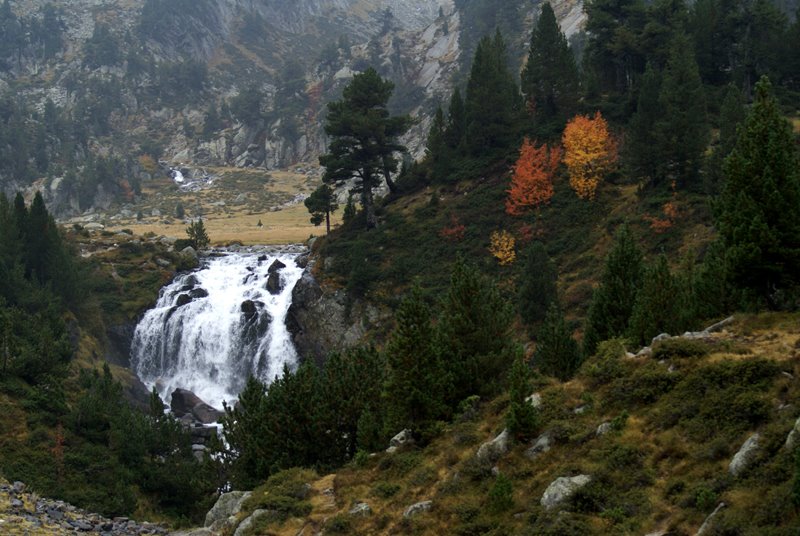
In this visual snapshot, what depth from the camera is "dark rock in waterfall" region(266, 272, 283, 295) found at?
206ft

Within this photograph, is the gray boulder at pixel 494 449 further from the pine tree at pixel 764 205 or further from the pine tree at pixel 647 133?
the pine tree at pixel 647 133

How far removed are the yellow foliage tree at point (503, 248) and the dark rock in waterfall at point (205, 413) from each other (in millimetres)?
25112

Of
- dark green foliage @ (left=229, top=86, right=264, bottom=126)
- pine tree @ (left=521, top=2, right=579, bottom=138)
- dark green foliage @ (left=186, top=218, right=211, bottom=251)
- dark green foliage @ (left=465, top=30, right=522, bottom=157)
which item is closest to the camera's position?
dark green foliage @ (left=465, top=30, right=522, bottom=157)

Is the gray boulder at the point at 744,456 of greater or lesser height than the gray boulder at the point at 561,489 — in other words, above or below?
above

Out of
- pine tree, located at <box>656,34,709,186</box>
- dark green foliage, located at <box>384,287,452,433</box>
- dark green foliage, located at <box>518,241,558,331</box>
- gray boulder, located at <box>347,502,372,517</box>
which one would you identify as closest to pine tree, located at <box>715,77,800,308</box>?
dark green foliage, located at <box>384,287,452,433</box>

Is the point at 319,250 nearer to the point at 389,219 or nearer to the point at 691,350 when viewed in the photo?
the point at 389,219

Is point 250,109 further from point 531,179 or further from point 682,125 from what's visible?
point 682,125

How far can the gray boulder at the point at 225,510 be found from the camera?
75.5ft

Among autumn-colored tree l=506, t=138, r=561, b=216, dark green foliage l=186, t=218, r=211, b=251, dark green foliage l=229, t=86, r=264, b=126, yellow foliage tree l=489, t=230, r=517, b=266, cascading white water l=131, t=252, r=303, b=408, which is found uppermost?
dark green foliage l=229, t=86, r=264, b=126

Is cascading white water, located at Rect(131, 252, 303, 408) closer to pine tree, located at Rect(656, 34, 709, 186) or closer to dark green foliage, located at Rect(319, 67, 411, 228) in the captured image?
dark green foliage, located at Rect(319, 67, 411, 228)

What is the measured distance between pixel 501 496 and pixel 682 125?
38.9m

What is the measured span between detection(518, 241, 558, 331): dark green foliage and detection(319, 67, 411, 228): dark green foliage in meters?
23.7

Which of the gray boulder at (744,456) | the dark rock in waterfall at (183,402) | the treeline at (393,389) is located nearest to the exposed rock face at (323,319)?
the dark rock in waterfall at (183,402)

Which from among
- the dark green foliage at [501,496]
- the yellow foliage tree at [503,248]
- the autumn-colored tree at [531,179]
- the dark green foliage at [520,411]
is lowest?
the dark green foliage at [501,496]
